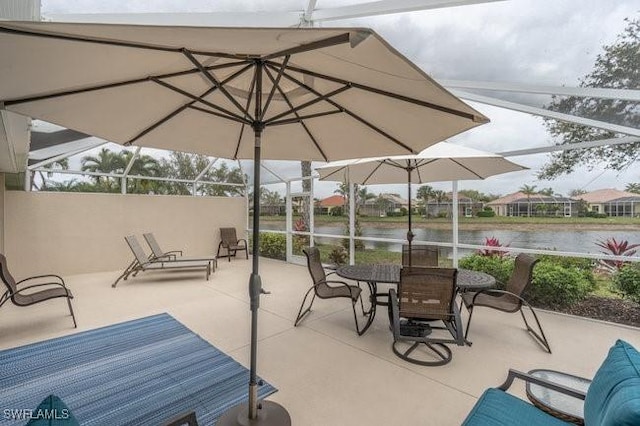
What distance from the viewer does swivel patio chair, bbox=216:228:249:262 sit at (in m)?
9.99

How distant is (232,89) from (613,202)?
19.2 ft

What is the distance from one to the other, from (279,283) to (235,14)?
5096 mm

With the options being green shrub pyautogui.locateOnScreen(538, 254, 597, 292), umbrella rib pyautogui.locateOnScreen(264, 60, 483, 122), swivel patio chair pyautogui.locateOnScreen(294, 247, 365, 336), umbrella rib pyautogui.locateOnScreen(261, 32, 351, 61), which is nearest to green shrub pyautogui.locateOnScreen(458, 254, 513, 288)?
green shrub pyautogui.locateOnScreen(538, 254, 597, 292)

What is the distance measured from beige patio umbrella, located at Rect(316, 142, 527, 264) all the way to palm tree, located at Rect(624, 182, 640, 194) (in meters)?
2.06

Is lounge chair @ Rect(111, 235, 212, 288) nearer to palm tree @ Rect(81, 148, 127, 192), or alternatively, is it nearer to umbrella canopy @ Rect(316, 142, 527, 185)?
palm tree @ Rect(81, 148, 127, 192)

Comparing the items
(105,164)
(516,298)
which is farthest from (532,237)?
(105,164)

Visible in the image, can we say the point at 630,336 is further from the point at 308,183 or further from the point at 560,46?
the point at 308,183

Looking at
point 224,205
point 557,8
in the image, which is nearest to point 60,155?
point 224,205

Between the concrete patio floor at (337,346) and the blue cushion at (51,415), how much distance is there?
1.82 metres

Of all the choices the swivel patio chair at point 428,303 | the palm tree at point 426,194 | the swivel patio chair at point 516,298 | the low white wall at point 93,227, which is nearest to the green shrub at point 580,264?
the swivel patio chair at point 516,298

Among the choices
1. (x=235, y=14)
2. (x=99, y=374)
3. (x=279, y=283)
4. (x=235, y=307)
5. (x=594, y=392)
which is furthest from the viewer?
(x=279, y=283)

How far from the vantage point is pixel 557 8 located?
3.57 m

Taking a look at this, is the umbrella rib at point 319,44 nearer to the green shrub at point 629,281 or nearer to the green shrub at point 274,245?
the green shrub at point 629,281

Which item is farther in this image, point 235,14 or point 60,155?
point 60,155
